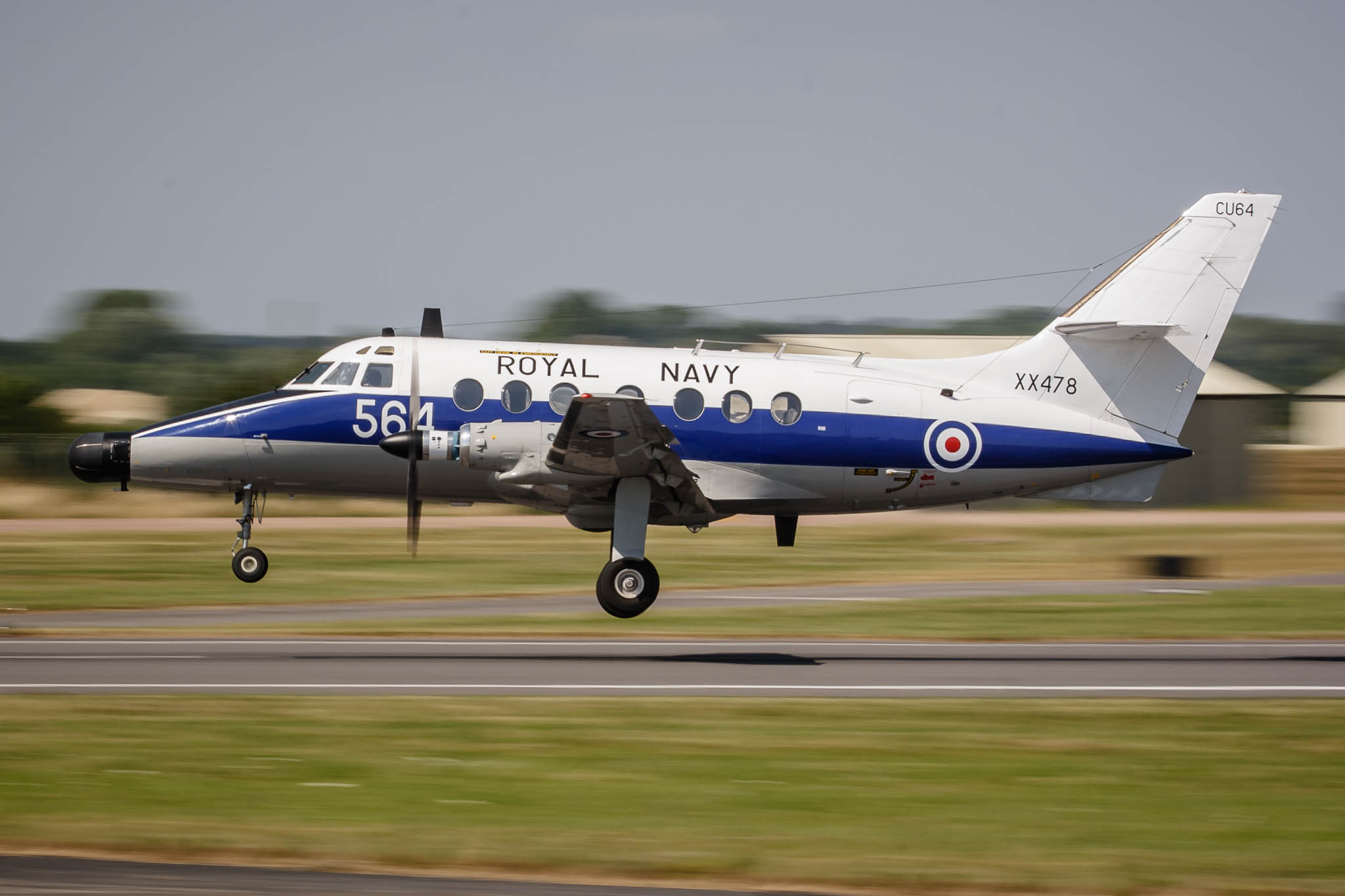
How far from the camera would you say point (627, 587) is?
1542 cm

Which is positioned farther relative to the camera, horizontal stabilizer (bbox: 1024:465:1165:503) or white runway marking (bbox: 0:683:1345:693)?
horizontal stabilizer (bbox: 1024:465:1165:503)

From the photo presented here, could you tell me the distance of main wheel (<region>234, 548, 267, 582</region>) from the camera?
55.9ft

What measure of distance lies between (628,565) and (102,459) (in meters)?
7.08

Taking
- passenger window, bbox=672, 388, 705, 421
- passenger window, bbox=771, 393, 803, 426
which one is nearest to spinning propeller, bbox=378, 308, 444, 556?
passenger window, bbox=672, 388, 705, 421

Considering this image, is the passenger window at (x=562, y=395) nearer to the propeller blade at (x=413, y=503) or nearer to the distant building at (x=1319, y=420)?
the propeller blade at (x=413, y=503)

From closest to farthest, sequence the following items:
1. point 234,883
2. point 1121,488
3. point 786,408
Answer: point 234,883 → point 786,408 → point 1121,488

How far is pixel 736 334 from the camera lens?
6250cm

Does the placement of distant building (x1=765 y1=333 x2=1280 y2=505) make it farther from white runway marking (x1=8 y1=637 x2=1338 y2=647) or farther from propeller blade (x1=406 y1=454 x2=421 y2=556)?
propeller blade (x1=406 y1=454 x2=421 y2=556)

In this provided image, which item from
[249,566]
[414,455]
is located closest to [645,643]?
[414,455]

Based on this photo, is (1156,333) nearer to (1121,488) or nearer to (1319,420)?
(1121,488)

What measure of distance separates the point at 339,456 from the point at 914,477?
24.4 feet

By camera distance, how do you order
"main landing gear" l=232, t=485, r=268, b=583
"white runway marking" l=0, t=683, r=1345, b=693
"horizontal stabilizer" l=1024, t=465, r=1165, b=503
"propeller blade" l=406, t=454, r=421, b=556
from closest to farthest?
"white runway marking" l=0, t=683, r=1345, b=693, "propeller blade" l=406, t=454, r=421, b=556, "horizontal stabilizer" l=1024, t=465, r=1165, b=503, "main landing gear" l=232, t=485, r=268, b=583

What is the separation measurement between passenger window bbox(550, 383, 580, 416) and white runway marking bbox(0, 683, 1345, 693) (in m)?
4.17

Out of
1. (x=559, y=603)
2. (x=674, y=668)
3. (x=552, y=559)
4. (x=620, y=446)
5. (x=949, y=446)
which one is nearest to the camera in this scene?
(x=674, y=668)
